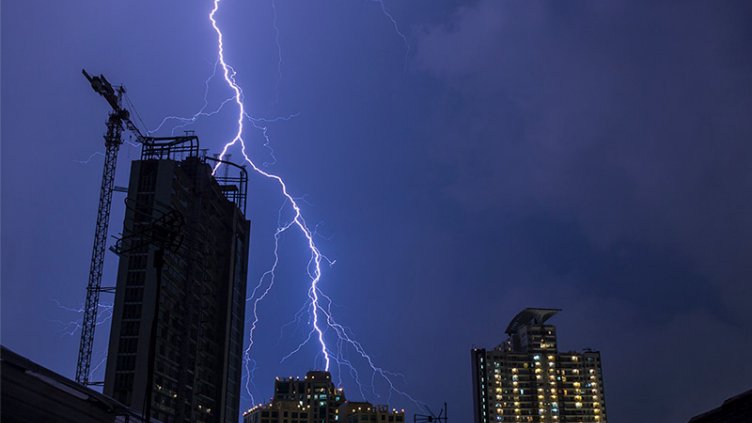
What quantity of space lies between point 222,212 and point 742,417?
8083 centimetres

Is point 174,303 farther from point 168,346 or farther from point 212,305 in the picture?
point 212,305

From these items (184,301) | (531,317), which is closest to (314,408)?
(531,317)

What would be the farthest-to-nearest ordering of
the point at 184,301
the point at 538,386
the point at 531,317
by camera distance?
the point at 531,317, the point at 538,386, the point at 184,301

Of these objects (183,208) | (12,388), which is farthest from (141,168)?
(12,388)

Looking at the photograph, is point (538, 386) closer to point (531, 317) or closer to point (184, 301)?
point (531, 317)

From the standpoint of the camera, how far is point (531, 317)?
190 m

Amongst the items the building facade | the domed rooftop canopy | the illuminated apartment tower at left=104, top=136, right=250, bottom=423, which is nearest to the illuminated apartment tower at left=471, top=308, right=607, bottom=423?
the domed rooftop canopy

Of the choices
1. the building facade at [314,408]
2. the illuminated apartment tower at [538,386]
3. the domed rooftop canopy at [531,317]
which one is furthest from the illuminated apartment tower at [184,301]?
the domed rooftop canopy at [531,317]

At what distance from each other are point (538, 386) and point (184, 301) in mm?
117967

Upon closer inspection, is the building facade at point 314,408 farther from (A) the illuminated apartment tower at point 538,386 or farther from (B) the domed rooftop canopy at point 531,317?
(B) the domed rooftop canopy at point 531,317

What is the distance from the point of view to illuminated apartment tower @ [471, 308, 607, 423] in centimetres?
17238

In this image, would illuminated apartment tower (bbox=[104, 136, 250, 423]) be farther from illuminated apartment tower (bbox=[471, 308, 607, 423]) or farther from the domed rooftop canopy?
the domed rooftop canopy

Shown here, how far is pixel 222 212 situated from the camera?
91875 millimetres

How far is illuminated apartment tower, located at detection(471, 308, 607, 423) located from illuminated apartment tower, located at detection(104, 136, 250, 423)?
94.0 m
